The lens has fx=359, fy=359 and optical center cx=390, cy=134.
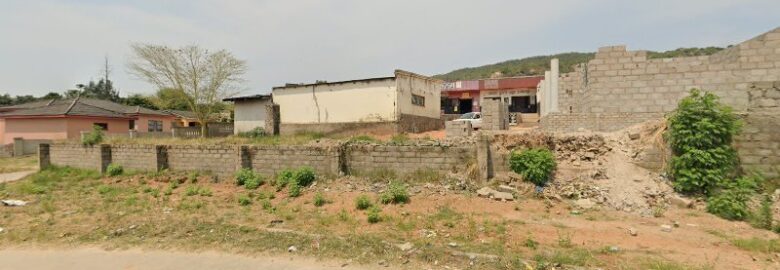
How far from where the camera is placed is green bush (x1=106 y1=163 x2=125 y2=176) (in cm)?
1315

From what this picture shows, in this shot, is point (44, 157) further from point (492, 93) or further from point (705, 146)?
point (492, 93)

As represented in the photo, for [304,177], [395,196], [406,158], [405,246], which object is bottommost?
[405,246]

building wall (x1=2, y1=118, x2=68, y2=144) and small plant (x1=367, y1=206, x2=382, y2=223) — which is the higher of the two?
building wall (x1=2, y1=118, x2=68, y2=144)

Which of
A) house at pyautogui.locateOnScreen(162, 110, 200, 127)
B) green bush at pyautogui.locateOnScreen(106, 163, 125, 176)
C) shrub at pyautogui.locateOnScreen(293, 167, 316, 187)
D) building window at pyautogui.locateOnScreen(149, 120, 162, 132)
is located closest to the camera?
shrub at pyautogui.locateOnScreen(293, 167, 316, 187)

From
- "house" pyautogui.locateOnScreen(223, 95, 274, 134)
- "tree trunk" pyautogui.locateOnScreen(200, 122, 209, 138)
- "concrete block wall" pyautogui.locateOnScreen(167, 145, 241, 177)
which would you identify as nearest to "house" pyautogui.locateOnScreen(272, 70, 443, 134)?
"house" pyautogui.locateOnScreen(223, 95, 274, 134)

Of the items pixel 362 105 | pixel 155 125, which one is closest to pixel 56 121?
pixel 155 125

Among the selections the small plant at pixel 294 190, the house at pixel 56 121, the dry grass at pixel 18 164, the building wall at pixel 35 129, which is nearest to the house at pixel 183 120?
the house at pixel 56 121

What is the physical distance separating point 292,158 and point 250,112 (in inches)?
515

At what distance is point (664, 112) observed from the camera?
10.3 metres

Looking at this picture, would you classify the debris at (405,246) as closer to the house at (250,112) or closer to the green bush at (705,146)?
the green bush at (705,146)

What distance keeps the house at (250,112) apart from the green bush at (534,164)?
16468 mm

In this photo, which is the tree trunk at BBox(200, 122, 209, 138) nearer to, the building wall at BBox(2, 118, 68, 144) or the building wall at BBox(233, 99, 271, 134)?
the building wall at BBox(233, 99, 271, 134)

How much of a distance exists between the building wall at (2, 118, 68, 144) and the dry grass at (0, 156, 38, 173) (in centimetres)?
355

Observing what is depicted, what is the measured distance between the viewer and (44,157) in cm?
1502
